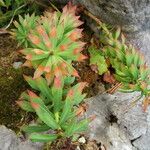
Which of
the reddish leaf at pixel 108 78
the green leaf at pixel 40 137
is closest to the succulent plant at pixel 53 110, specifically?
the green leaf at pixel 40 137

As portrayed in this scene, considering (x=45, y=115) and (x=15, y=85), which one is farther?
(x=15, y=85)

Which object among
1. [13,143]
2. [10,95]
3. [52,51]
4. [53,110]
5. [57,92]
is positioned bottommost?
[13,143]

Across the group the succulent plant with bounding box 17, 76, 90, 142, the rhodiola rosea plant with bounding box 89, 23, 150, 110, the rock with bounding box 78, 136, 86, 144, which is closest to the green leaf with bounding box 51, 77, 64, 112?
the succulent plant with bounding box 17, 76, 90, 142

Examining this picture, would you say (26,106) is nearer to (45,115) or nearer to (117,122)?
(45,115)

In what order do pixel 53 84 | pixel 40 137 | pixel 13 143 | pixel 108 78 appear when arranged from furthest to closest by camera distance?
pixel 108 78
pixel 13 143
pixel 53 84
pixel 40 137

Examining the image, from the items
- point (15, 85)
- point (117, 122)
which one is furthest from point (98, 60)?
point (15, 85)

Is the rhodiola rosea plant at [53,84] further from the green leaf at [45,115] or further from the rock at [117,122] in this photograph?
→ the rock at [117,122]
